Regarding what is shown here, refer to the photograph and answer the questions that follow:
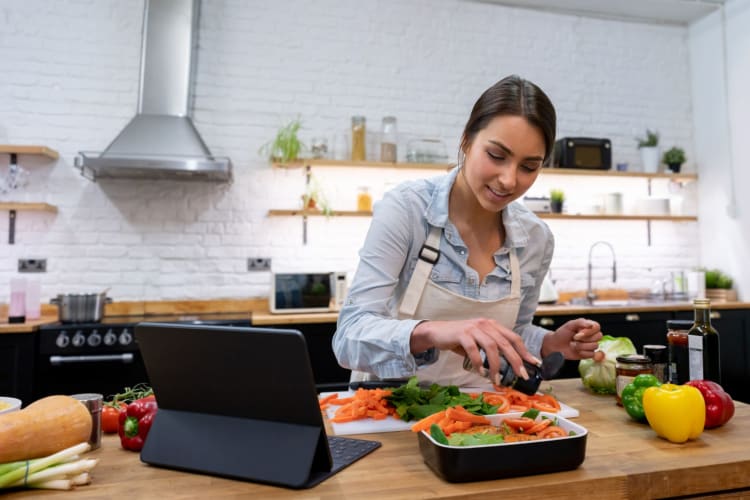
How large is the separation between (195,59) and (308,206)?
1326mm

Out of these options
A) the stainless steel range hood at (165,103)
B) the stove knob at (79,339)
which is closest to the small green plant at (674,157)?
the stainless steel range hood at (165,103)

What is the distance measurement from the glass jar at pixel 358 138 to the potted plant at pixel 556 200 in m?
1.53

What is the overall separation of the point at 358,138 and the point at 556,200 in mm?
1633

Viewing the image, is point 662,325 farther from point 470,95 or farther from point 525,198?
point 470,95

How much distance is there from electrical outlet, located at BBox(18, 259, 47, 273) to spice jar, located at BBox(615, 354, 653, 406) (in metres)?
3.56

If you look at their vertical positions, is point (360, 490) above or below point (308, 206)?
below

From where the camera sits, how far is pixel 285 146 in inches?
144

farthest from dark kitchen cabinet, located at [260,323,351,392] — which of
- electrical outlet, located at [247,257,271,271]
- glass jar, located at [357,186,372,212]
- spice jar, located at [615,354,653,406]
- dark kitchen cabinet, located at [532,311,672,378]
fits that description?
spice jar, located at [615,354,653,406]

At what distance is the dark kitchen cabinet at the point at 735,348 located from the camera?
374 centimetres

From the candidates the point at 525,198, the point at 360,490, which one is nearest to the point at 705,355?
the point at 360,490

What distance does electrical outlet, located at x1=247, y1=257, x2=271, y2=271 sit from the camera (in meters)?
3.79

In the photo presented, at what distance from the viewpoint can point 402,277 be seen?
1536 millimetres

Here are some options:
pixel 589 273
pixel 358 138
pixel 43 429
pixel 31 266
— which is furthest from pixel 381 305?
pixel 589 273

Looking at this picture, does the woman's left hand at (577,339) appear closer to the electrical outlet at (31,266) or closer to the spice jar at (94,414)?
the spice jar at (94,414)
